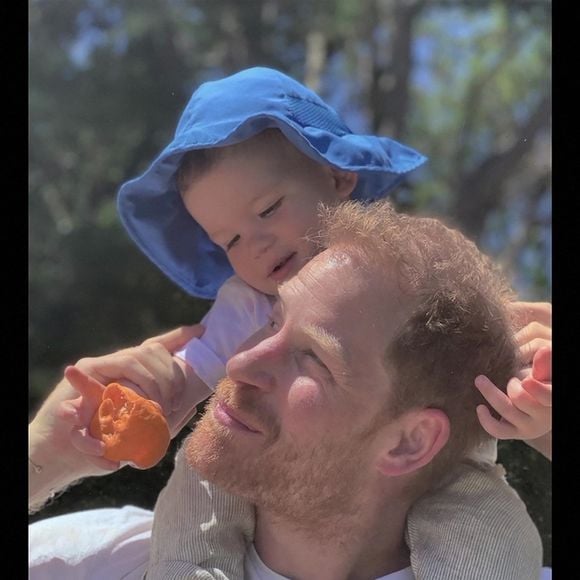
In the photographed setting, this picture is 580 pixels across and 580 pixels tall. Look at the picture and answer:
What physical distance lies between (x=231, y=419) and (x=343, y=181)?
0.39 meters

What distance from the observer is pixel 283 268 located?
3.46 ft

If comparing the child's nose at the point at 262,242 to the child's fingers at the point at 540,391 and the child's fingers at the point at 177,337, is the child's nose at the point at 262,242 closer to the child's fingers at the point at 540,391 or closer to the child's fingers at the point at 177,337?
the child's fingers at the point at 177,337

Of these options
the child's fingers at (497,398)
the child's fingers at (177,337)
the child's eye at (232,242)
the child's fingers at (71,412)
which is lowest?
the child's fingers at (177,337)

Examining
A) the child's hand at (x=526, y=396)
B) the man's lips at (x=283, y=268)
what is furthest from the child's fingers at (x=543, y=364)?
the man's lips at (x=283, y=268)

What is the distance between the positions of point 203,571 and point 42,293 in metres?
0.81

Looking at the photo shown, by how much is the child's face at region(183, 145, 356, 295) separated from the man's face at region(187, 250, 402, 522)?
0.43ft

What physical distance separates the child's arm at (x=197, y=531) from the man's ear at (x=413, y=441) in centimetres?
20

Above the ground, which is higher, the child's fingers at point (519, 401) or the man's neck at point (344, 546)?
the child's fingers at point (519, 401)

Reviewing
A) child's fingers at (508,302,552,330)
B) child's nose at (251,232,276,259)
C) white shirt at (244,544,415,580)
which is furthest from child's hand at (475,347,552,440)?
child's nose at (251,232,276,259)

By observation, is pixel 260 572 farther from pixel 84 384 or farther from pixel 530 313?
pixel 530 313

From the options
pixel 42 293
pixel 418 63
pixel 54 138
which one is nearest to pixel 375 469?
pixel 42 293

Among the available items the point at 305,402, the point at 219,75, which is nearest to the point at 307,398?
the point at 305,402

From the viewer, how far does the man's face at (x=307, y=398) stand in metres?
0.90

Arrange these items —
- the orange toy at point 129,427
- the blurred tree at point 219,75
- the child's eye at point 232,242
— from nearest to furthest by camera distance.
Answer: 1. the orange toy at point 129,427
2. the child's eye at point 232,242
3. the blurred tree at point 219,75
